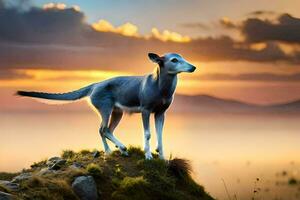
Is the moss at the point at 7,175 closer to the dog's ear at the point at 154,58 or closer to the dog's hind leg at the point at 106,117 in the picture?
the dog's hind leg at the point at 106,117

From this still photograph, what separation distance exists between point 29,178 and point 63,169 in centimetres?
163

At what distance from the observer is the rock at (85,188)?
13.8 metres

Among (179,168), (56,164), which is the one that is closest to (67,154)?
(56,164)

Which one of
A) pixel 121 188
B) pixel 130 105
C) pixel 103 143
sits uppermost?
pixel 130 105

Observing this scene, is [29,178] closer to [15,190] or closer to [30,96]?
[15,190]

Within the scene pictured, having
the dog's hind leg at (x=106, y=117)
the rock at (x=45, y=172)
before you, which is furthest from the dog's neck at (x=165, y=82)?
the rock at (x=45, y=172)

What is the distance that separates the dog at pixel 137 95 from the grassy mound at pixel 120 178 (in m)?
0.45

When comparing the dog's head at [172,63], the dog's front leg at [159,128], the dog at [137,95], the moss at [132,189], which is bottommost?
the moss at [132,189]

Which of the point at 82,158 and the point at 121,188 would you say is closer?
the point at 121,188

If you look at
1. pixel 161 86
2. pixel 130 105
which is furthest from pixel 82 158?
pixel 161 86

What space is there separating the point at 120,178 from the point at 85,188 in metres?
1.57

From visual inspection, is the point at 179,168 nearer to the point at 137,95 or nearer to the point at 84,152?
the point at 137,95

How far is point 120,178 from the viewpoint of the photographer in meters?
15.3

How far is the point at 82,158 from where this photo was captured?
16.5 meters
